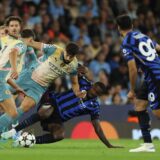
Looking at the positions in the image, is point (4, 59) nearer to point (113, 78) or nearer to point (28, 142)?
point (28, 142)

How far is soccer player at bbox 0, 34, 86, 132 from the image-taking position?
39.8ft

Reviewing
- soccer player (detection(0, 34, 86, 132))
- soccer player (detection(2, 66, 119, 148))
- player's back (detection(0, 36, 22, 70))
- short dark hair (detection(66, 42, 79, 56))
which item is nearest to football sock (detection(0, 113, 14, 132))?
soccer player (detection(0, 34, 86, 132))

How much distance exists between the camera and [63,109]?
1237 cm

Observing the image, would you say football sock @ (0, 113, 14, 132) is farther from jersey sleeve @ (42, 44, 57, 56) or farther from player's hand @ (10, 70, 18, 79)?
jersey sleeve @ (42, 44, 57, 56)

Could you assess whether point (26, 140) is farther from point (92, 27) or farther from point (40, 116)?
point (92, 27)

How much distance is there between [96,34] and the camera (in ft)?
67.7

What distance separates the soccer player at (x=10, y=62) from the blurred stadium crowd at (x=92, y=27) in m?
5.41

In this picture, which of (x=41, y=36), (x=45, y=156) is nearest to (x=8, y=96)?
(x=45, y=156)

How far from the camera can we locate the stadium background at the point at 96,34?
55.9 ft

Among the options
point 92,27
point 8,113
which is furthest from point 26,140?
point 92,27

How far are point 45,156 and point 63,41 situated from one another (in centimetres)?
946

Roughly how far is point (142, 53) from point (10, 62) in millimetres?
2357

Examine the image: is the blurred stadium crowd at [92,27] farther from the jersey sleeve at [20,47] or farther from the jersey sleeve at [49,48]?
the jersey sleeve at [20,47]

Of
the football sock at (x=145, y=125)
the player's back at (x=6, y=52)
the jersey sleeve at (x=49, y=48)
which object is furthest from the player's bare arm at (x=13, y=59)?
the football sock at (x=145, y=125)
